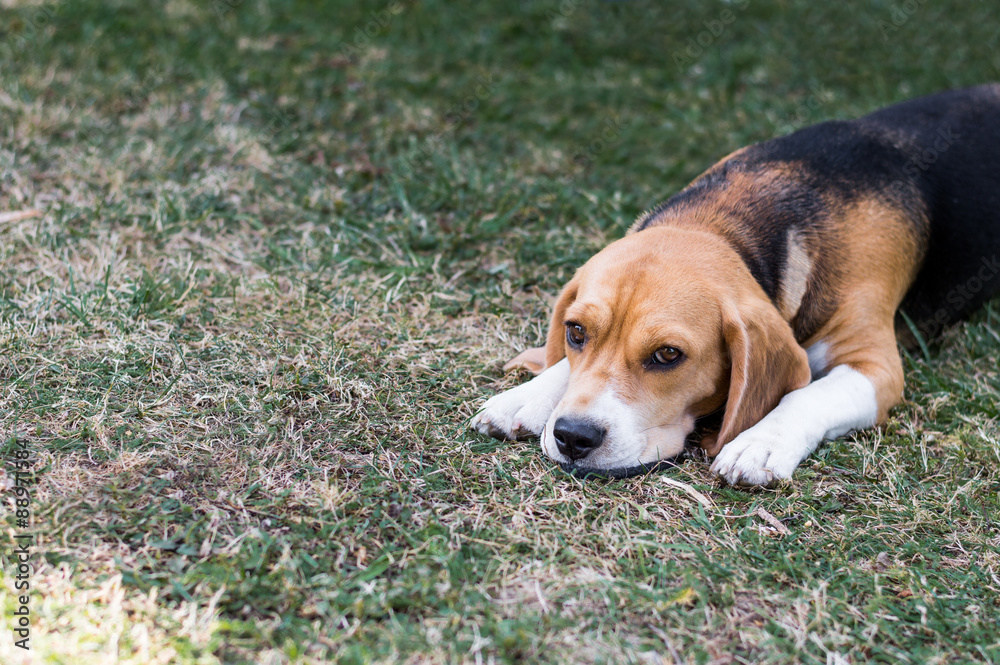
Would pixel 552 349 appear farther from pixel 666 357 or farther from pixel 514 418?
pixel 666 357

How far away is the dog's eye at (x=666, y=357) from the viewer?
3.61m

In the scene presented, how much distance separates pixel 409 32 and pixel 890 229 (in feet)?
17.3

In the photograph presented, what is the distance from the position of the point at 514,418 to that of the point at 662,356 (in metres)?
0.76

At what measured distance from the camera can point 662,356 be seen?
3.62 meters

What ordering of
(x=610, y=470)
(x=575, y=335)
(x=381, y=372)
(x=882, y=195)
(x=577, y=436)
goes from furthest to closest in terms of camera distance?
(x=882, y=195)
(x=381, y=372)
(x=575, y=335)
(x=610, y=470)
(x=577, y=436)

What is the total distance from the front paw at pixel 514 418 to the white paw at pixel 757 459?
0.80 meters

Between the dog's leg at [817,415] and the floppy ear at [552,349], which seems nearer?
the dog's leg at [817,415]

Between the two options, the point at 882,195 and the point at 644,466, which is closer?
the point at 644,466

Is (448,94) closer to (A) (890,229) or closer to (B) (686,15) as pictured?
(B) (686,15)

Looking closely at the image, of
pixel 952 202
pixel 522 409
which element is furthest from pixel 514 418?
pixel 952 202

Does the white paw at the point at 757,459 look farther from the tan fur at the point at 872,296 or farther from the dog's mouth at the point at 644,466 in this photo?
the tan fur at the point at 872,296

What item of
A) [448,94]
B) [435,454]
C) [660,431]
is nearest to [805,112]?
[448,94]

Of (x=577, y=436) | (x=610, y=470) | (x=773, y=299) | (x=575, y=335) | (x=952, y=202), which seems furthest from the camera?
(x=952, y=202)

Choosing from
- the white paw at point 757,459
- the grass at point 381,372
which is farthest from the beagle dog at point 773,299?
the grass at point 381,372
